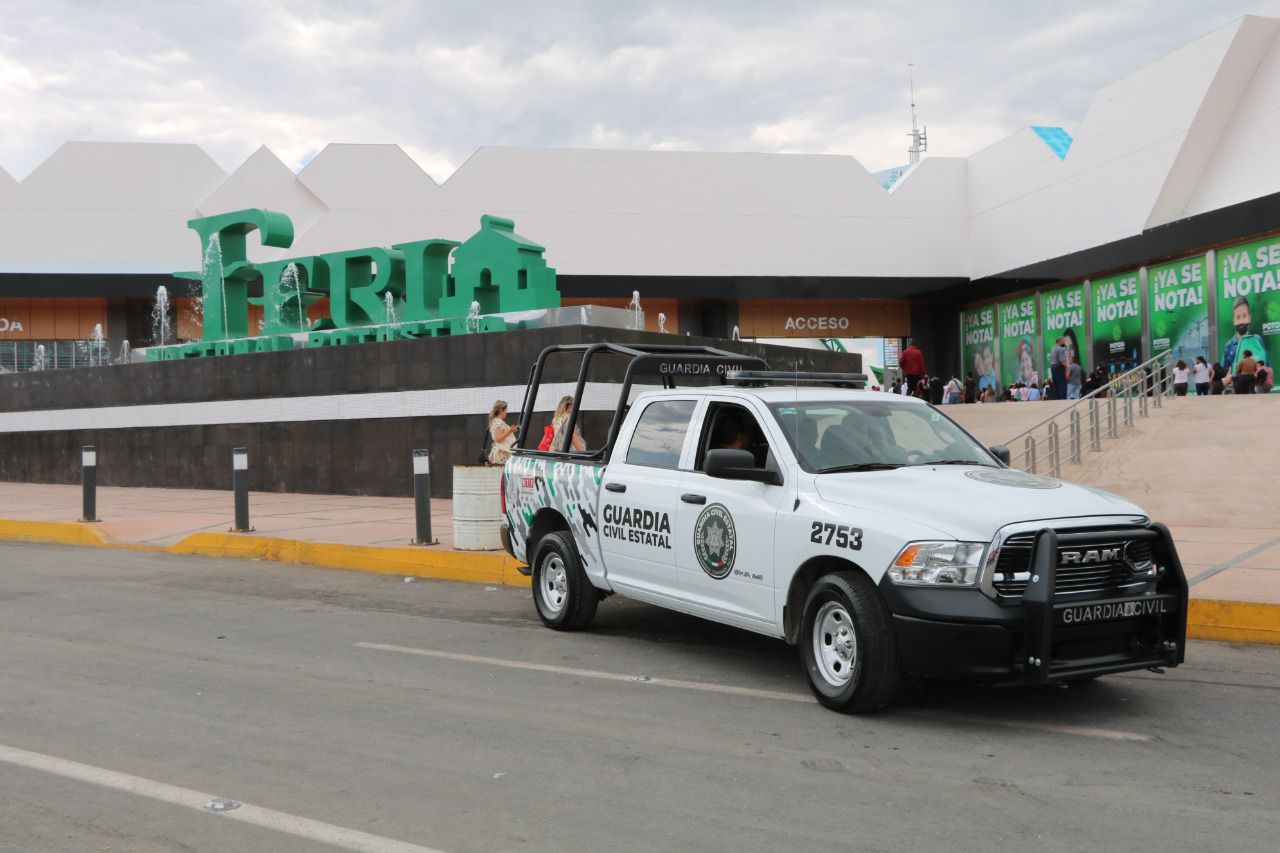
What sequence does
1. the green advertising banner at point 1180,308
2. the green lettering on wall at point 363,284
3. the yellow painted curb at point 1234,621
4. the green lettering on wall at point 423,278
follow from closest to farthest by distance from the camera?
the yellow painted curb at point 1234,621 < the green lettering on wall at point 423,278 < the green lettering on wall at point 363,284 < the green advertising banner at point 1180,308

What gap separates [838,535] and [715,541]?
1.13m

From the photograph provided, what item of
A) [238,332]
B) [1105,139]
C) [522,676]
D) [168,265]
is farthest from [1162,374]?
[168,265]

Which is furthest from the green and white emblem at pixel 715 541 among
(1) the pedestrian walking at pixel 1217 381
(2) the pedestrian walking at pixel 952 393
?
(2) the pedestrian walking at pixel 952 393

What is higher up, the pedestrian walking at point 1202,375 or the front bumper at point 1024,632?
the pedestrian walking at point 1202,375

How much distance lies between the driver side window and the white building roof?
2794 centimetres

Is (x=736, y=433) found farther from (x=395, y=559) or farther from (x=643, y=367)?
(x=395, y=559)

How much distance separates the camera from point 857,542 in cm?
612

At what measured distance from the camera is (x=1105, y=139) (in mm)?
31766

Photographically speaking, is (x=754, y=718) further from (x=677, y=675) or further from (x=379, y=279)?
(x=379, y=279)

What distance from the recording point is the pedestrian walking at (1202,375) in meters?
26.5

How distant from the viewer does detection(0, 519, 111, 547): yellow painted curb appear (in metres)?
15.5

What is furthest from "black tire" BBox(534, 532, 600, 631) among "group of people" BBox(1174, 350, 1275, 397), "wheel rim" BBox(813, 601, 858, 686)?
"group of people" BBox(1174, 350, 1275, 397)

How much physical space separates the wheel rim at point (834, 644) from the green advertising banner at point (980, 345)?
3283cm

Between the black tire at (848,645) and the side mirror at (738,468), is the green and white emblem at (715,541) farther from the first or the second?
the black tire at (848,645)
